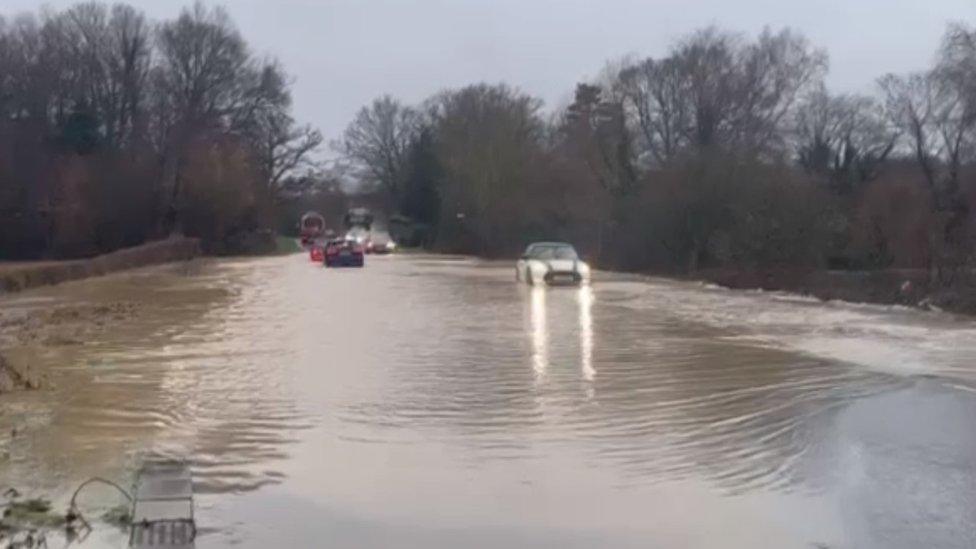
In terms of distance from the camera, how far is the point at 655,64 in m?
73.8

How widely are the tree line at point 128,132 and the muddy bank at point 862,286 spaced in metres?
41.0

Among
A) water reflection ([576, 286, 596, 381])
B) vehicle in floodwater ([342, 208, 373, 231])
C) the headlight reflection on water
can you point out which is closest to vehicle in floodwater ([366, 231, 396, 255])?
→ vehicle in floodwater ([342, 208, 373, 231])

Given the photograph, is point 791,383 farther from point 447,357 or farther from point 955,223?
point 955,223

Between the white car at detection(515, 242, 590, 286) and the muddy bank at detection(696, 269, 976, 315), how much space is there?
470 centimetres

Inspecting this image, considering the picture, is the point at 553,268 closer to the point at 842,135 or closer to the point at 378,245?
the point at 842,135

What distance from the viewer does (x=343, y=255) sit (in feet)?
204

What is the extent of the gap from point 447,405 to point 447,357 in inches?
202

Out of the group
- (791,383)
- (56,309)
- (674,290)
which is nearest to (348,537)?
(791,383)

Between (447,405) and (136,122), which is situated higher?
(136,122)

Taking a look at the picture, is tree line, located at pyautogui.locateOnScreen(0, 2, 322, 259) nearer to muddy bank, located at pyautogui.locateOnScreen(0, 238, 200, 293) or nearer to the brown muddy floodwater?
muddy bank, located at pyautogui.locateOnScreen(0, 238, 200, 293)

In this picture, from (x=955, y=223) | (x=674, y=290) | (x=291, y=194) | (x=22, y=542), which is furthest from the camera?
(x=291, y=194)

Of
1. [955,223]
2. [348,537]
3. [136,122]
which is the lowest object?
[348,537]

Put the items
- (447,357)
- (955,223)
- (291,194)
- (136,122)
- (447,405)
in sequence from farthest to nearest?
(291,194)
(136,122)
(955,223)
(447,357)
(447,405)

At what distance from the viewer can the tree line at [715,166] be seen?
4122 centimetres
